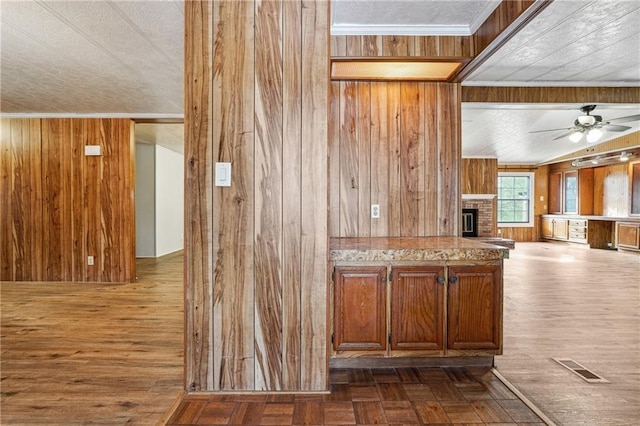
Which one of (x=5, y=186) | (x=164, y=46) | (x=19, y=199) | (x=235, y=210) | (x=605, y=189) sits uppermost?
(x=164, y=46)

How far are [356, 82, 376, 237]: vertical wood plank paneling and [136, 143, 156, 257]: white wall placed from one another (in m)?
6.12

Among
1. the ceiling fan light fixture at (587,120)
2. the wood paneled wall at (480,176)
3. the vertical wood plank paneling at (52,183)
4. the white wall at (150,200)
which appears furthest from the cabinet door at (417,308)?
the wood paneled wall at (480,176)

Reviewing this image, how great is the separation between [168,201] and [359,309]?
738 cm

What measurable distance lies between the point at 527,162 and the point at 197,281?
12046mm

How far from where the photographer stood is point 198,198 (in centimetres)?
223

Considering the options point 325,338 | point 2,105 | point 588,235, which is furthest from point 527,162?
point 2,105

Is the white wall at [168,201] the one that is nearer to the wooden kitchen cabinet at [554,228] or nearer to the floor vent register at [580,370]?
the floor vent register at [580,370]

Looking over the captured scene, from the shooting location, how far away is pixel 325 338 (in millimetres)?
2270

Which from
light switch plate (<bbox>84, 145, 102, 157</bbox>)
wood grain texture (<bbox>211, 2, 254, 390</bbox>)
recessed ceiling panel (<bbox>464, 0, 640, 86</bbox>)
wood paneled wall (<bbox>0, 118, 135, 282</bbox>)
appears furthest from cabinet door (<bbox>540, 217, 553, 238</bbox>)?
wood grain texture (<bbox>211, 2, 254, 390</bbox>)

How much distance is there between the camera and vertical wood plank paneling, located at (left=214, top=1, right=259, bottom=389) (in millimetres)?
2219

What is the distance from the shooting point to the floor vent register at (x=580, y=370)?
247 cm

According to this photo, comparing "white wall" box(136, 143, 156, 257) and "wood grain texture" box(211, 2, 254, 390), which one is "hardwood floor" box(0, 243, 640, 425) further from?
"white wall" box(136, 143, 156, 257)

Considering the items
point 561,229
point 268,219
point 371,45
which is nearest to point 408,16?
point 371,45

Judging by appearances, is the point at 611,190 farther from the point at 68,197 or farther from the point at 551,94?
the point at 68,197
